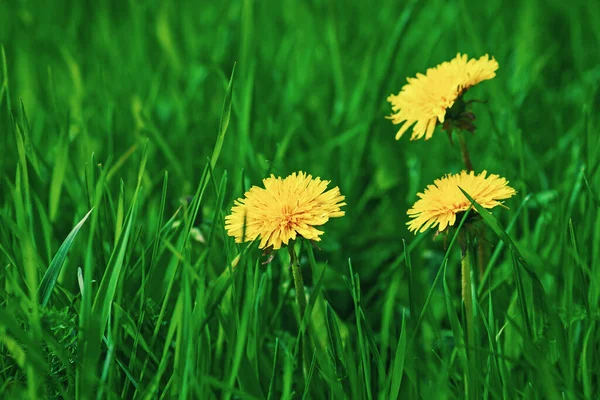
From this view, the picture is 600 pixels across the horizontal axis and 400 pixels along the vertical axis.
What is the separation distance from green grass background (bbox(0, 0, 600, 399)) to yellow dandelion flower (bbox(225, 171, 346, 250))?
4 cm

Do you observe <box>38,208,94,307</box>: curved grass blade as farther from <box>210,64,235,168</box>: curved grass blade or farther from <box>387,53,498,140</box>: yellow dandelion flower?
<box>387,53,498,140</box>: yellow dandelion flower

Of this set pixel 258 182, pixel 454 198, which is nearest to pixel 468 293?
pixel 454 198

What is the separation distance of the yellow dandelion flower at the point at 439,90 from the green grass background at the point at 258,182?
19 centimetres

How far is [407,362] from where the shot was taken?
2.56 ft

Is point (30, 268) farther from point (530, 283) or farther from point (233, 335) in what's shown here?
point (530, 283)

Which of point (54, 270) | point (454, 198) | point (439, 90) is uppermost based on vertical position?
point (439, 90)

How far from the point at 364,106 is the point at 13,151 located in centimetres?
80

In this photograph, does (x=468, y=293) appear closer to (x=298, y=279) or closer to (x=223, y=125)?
(x=298, y=279)

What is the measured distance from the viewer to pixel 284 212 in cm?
79

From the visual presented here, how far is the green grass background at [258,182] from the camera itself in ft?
2.63

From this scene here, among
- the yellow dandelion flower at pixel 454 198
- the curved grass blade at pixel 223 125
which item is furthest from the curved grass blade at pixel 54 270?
the yellow dandelion flower at pixel 454 198

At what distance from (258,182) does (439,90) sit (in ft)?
1.31

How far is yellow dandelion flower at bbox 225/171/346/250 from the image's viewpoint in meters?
0.78

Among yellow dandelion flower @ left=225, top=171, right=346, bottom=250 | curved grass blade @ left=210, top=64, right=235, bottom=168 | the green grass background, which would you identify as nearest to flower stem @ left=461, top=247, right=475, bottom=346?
the green grass background
